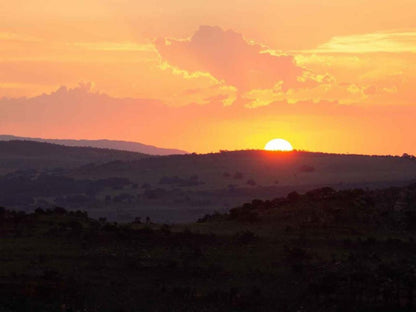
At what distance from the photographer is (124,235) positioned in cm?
3384

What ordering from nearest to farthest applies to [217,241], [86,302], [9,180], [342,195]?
[86,302] → [217,241] → [342,195] → [9,180]

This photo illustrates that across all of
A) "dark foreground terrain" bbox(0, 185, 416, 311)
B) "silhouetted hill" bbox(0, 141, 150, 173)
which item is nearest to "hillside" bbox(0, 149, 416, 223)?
"silhouetted hill" bbox(0, 141, 150, 173)

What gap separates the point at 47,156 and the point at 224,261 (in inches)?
6207

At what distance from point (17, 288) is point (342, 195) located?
67.2 feet

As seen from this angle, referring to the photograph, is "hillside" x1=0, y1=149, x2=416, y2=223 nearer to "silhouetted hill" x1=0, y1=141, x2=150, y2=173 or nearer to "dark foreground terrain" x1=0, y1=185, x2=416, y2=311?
"silhouetted hill" x1=0, y1=141, x2=150, y2=173

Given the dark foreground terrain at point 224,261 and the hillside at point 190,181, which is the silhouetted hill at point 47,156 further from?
the dark foreground terrain at point 224,261

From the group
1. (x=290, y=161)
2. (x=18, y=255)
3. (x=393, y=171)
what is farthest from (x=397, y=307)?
(x=290, y=161)

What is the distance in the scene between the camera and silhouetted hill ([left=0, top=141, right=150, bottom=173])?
17100 cm

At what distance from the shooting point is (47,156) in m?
184

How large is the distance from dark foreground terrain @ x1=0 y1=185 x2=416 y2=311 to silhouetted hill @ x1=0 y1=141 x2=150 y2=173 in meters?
131

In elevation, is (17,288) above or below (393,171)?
below

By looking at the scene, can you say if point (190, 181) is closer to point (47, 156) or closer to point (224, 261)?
point (47, 156)

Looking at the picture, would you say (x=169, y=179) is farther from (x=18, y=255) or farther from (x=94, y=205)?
(x=18, y=255)

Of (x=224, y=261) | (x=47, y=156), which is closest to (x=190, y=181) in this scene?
(x=47, y=156)
